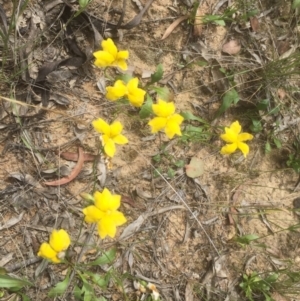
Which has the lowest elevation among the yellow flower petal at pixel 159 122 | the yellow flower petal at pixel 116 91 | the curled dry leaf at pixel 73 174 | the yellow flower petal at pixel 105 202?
the curled dry leaf at pixel 73 174

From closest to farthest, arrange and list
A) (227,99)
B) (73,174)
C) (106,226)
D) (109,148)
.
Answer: (106,226)
(109,148)
(73,174)
(227,99)

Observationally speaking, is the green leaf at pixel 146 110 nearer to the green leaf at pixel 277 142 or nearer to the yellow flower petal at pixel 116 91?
the yellow flower petal at pixel 116 91

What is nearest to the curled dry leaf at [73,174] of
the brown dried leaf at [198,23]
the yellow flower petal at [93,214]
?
the yellow flower petal at [93,214]

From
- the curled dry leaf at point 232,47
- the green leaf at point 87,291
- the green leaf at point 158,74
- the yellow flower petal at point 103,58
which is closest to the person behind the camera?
the yellow flower petal at point 103,58

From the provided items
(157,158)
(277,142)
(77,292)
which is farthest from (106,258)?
(277,142)

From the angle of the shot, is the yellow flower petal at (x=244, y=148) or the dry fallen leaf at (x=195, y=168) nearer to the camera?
the yellow flower petal at (x=244, y=148)

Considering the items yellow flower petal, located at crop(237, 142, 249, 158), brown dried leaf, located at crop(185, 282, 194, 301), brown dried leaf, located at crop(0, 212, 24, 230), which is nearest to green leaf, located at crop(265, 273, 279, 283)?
brown dried leaf, located at crop(185, 282, 194, 301)

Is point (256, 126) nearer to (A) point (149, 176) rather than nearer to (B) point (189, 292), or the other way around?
(A) point (149, 176)
